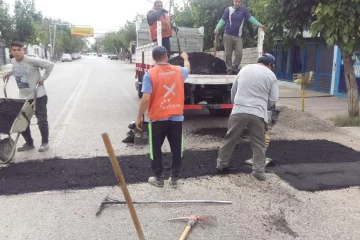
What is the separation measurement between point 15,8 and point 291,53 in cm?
2668

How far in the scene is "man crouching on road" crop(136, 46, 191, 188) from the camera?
14.1ft

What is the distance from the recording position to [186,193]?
14.5ft

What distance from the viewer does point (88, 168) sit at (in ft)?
17.1

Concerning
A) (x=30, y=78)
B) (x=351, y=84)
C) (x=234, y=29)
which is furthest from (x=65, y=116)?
(x=351, y=84)

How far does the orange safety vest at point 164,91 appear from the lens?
4301 millimetres

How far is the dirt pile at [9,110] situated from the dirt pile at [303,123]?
5739mm

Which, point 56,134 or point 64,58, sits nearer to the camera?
point 56,134

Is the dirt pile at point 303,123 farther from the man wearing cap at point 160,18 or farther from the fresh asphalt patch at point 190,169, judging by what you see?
the man wearing cap at point 160,18

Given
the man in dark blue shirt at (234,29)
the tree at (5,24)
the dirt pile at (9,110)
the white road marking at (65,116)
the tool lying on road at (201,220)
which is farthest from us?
the tree at (5,24)

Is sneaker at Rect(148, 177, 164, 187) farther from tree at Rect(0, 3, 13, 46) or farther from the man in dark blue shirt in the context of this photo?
tree at Rect(0, 3, 13, 46)

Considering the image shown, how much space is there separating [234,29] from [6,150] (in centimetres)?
508

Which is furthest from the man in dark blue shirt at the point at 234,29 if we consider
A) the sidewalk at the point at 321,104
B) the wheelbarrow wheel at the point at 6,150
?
the wheelbarrow wheel at the point at 6,150

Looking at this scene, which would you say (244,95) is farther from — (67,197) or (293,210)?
(67,197)

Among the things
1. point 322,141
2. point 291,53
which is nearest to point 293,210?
point 322,141
